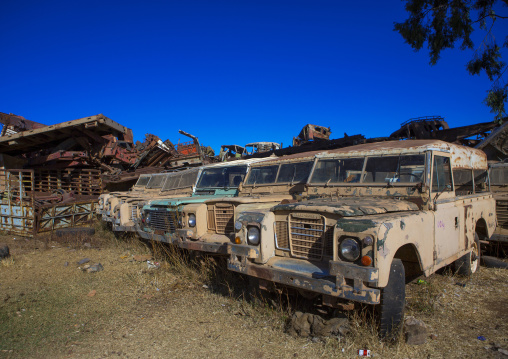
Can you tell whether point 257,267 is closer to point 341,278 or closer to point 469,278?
point 341,278

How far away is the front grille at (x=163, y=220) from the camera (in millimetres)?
6038

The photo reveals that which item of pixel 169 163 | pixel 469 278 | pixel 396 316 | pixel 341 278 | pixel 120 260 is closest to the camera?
pixel 341 278

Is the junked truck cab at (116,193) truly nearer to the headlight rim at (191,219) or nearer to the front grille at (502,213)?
the headlight rim at (191,219)

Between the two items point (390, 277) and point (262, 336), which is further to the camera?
point (262, 336)

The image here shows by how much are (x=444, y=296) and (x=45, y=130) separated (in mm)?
13708

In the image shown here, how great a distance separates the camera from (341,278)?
298 cm

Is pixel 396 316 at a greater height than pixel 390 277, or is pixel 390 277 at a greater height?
pixel 390 277

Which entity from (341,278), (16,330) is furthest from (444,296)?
(16,330)

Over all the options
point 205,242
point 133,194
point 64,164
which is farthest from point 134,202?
point 64,164

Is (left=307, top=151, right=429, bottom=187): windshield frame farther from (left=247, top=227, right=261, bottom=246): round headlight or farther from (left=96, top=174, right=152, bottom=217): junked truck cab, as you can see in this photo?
(left=96, top=174, right=152, bottom=217): junked truck cab

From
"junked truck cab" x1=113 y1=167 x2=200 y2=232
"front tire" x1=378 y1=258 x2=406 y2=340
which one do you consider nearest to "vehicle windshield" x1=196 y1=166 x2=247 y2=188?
"junked truck cab" x1=113 y1=167 x2=200 y2=232

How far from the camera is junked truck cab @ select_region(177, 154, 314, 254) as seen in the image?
16.6 feet

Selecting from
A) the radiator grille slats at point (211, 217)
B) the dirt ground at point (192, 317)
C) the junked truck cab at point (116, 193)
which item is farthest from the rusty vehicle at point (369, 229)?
the junked truck cab at point (116, 193)

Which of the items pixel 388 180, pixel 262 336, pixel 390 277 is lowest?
pixel 262 336
